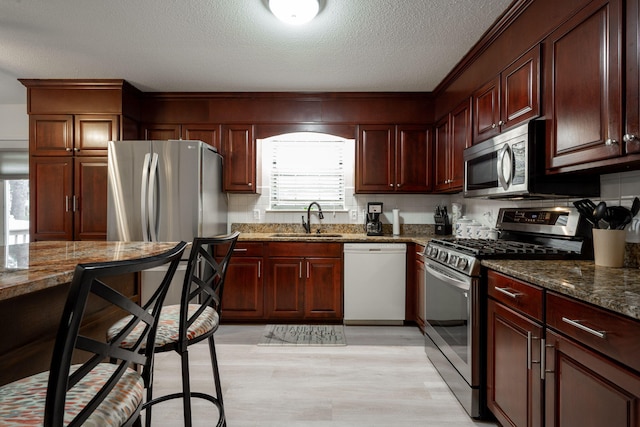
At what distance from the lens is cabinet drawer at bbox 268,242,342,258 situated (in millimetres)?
3682

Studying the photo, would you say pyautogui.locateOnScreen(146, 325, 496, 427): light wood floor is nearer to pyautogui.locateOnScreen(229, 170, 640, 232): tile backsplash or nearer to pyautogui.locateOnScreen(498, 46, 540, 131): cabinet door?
pyautogui.locateOnScreen(229, 170, 640, 232): tile backsplash

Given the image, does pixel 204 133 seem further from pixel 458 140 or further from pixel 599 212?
pixel 599 212

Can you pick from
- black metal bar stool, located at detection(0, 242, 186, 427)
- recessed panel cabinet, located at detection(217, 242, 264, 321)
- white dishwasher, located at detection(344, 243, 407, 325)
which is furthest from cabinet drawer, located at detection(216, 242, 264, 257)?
black metal bar stool, located at detection(0, 242, 186, 427)

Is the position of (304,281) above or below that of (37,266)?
below

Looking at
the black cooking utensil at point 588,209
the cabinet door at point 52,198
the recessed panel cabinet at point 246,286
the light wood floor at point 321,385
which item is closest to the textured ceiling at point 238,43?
the cabinet door at point 52,198

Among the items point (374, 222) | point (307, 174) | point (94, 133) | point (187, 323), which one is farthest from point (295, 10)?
point (94, 133)

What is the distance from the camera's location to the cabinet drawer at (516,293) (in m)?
1.53

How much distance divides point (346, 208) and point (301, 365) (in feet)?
6.59

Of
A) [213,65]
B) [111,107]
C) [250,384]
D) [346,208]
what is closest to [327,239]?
[346,208]

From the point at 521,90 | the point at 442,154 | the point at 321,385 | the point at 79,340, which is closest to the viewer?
the point at 79,340

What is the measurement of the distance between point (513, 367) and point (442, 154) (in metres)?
2.45

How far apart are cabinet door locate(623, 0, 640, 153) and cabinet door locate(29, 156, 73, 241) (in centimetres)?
437

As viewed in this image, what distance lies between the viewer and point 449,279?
2.31m

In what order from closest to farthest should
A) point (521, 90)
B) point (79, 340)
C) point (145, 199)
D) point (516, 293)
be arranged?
1. point (79, 340)
2. point (516, 293)
3. point (521, 90)
4. point (145, 199)
